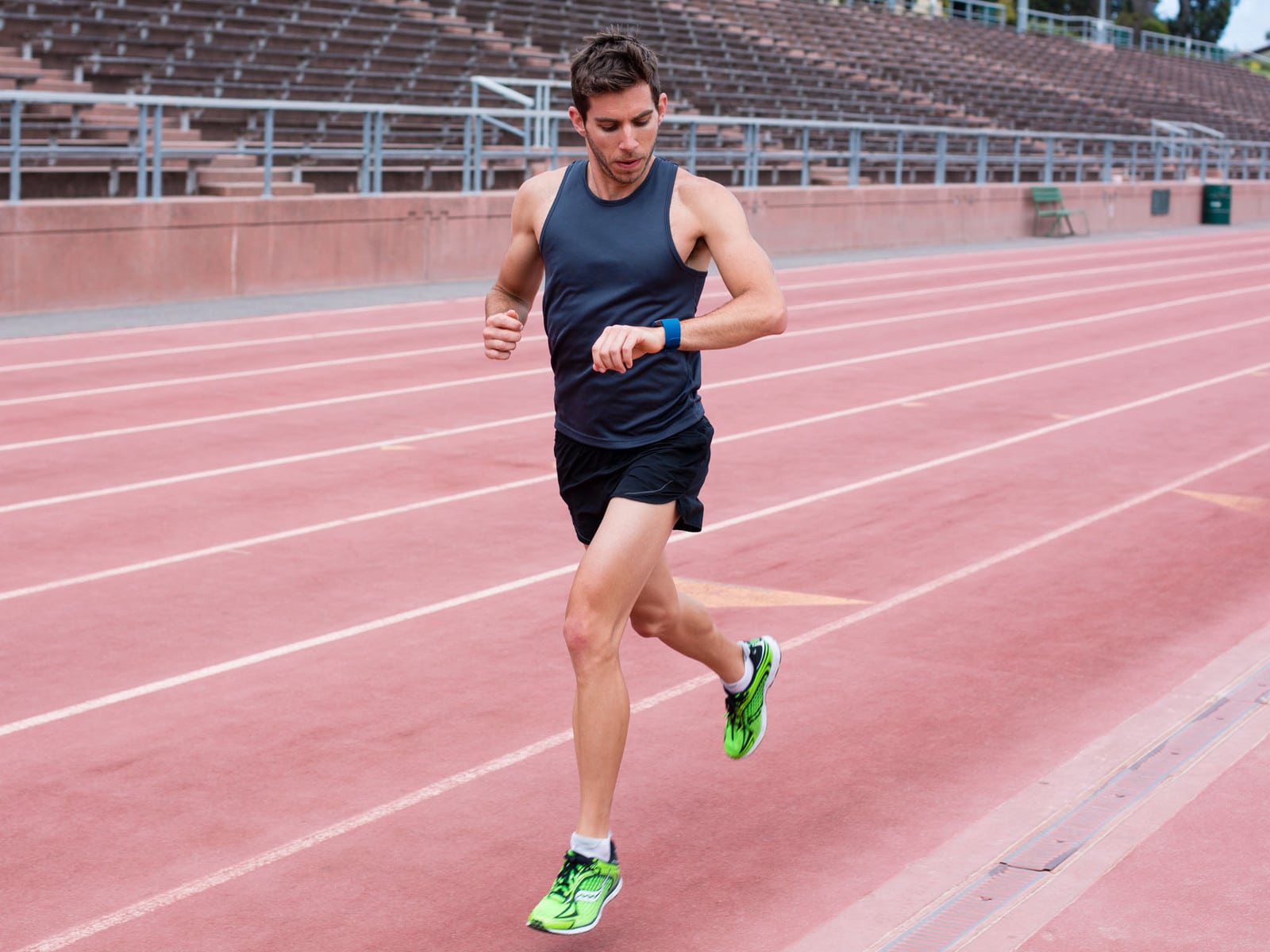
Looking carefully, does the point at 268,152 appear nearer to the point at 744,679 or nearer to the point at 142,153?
the point at 142,153

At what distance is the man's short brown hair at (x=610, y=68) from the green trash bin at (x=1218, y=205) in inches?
1582

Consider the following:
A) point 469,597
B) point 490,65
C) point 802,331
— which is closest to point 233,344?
point 802,331

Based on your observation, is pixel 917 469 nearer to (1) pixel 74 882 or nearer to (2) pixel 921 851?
(2) pixel 921 851

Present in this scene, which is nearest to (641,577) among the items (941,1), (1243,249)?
(1243,249)

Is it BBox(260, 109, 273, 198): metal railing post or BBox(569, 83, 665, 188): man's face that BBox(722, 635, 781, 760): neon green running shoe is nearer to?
BBox(569, 83, 665, 188): man's face

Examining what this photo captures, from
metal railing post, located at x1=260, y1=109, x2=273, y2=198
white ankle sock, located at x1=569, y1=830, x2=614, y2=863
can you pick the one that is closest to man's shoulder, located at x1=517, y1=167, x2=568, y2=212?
white ankle sock, located at x1=569, y1=830, x2=614, y2=863

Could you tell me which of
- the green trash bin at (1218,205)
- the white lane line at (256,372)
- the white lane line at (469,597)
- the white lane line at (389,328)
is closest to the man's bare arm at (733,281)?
the white lane line at (469,597)

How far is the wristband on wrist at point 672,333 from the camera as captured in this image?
4.18 metres

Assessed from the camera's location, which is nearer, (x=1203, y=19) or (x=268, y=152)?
(x=268, y=152)

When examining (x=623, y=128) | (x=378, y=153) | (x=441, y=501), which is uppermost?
(x=378, y=153)

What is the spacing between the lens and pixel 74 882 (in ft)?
14.3

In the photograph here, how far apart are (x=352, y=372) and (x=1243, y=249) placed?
24.1 m

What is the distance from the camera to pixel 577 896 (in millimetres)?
3982

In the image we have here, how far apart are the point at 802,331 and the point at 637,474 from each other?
43.7 ft
